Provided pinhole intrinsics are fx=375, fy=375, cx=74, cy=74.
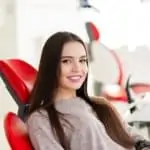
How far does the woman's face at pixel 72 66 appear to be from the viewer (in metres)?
1.39

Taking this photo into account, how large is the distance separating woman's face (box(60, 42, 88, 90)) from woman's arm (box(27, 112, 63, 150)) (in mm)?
163

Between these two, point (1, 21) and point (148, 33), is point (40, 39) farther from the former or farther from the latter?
point (148, 33)

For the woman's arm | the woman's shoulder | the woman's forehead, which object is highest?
the woman's forehead

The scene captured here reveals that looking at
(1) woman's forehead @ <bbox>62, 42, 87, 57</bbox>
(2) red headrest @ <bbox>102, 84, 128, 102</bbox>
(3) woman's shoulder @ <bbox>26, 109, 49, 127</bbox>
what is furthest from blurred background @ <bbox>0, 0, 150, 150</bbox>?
(3) woman's shoulder @ <bbox>26, 109, 49, 127</bbox>

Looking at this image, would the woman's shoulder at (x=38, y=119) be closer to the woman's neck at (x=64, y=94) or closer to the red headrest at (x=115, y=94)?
the woman's neck at (x=64, y=94)

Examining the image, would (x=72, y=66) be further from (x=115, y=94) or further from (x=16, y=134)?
(x=115, y=94)

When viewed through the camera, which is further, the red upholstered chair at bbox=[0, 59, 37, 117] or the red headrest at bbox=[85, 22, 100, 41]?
the red headrest at bbox=[85, 22, 100, 41]

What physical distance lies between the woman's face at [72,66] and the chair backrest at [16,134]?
230mm

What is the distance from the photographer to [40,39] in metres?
2.19

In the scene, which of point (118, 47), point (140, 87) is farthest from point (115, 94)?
point (118, 47)

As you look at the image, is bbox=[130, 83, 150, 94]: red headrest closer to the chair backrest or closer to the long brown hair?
the long brown hair

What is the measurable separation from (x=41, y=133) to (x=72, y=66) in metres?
0.28

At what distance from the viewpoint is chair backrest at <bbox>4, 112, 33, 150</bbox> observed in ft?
4.04

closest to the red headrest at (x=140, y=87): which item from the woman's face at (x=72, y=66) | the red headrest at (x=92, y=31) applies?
the red headrest at (x=92, y=31)
